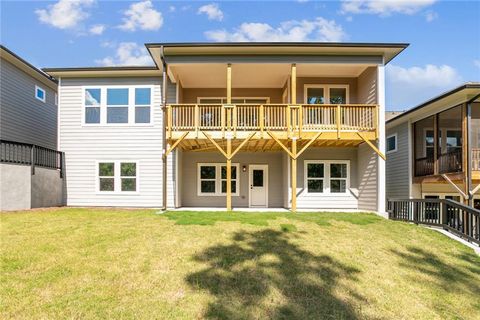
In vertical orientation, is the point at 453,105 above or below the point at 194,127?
above

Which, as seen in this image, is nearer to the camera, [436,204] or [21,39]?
[436,204]

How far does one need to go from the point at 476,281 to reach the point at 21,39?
19466 mm

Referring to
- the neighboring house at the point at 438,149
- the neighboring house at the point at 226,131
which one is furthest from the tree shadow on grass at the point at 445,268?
the neighboring house at the point at 438,149

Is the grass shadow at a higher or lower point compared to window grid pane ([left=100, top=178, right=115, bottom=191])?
lower

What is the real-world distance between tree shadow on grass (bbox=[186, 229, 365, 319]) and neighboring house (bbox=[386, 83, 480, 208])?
28.8ft

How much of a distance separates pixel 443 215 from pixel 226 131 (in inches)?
307

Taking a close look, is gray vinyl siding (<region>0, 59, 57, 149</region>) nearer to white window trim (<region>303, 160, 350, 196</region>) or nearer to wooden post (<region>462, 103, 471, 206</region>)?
white window trim (<region>303, 160, 350, 196</region>)

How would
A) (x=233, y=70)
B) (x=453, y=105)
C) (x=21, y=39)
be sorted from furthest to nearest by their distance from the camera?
1. (x=21, y=39)
2. (x=233, y=70)
3. (x=453, y=105)

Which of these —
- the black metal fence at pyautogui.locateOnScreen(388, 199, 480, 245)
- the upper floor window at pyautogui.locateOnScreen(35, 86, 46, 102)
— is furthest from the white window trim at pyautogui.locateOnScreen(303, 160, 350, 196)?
the upper floor window at pyautogui.locateOnScreen(35, 86, 46, 102)

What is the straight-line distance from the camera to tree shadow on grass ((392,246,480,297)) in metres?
6.29

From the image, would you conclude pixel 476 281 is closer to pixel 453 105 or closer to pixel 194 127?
pixel 453 105

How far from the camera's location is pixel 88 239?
7.64m

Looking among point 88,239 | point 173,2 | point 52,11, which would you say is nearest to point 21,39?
point 52,11

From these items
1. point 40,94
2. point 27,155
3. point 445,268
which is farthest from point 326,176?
point 40,94
